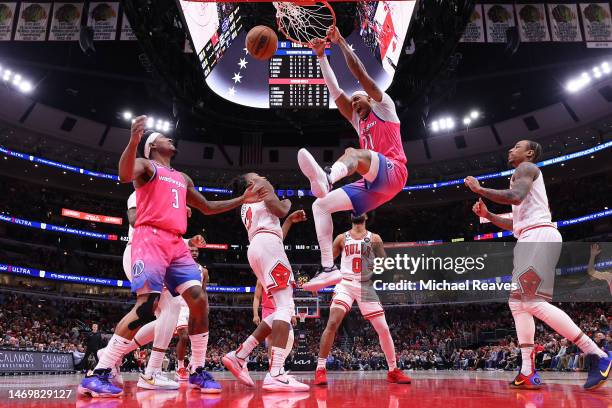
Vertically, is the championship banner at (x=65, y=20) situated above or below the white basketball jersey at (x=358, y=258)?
above

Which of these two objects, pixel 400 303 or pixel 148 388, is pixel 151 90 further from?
pixel 148 388

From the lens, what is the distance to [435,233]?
3478 centimetres

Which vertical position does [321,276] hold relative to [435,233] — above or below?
below

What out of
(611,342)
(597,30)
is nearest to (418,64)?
(597,30)

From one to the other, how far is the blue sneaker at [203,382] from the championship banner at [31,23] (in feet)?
47.8

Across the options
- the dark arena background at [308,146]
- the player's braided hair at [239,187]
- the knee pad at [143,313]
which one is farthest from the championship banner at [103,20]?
the knee pad at [143,313]

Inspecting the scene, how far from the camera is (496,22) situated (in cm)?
1691

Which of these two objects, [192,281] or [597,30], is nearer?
[192,281]

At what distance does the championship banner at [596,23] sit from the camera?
15.7 metres

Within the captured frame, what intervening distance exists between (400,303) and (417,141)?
10.4 m

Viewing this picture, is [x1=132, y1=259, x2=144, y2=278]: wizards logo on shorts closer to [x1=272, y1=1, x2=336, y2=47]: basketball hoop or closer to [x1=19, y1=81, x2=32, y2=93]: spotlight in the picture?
[x1=272, y1=1, x2=336, y2=47]: basketball hoop

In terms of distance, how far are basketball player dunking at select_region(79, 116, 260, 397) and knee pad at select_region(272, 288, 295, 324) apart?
714 mm

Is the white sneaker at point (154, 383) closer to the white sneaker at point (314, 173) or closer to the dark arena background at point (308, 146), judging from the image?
the dark arena background at point (308, 146)

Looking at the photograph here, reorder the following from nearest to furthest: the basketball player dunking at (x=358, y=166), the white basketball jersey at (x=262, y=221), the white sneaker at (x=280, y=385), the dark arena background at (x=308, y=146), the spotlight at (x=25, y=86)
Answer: the basketball player dunking at (x=358, y=166), the white sneaker at (x=280, y=385), the white basketball jersey at (x=262, y=221), the dark arena background at (x=308, y=146), the spotlight at (x=25, y=86)
